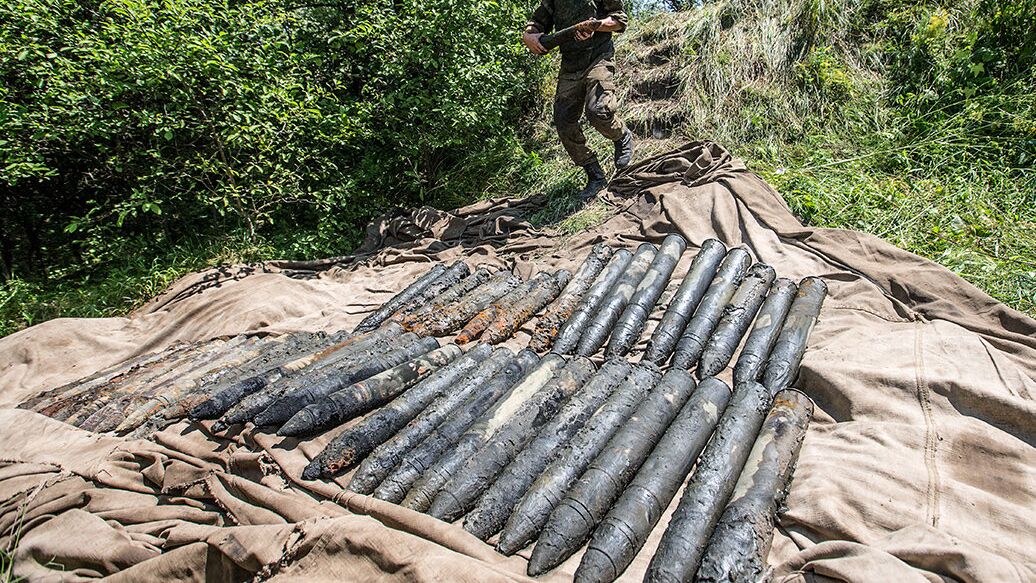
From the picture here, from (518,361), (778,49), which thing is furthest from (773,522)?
(778,49)

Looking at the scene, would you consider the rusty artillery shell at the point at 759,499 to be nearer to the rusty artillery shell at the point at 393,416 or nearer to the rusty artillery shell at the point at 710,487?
the rusty artillery shell at the point at 710,487

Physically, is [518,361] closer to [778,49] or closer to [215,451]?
[215,451]

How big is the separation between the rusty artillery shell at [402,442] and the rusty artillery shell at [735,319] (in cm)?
144

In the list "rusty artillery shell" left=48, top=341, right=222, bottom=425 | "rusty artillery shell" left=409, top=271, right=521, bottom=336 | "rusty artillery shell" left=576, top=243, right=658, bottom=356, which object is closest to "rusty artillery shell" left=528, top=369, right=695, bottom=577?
"rusty artillery shell" left=576, top=243, right=658, bottom=356

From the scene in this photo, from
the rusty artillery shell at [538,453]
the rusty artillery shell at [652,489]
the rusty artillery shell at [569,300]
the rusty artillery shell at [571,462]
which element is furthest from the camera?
the rusty artillery shell at [569,300]

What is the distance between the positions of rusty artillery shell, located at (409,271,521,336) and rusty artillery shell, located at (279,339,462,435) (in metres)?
0.60

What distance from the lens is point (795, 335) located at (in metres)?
3.64

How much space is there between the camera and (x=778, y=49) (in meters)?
7.88

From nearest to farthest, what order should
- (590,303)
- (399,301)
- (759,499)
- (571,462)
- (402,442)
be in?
(759,499) → (571,462) → (402,442) → (590,303) → (399,301)

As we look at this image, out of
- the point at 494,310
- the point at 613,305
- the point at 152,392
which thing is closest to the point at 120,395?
the point at 152,392

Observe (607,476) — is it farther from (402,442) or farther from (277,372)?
(277,372)

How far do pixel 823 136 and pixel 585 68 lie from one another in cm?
323

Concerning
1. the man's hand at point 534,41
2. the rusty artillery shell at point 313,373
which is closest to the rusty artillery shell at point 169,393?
the rusty artillery shell at point 313,373

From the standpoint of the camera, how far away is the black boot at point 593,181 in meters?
7.05
